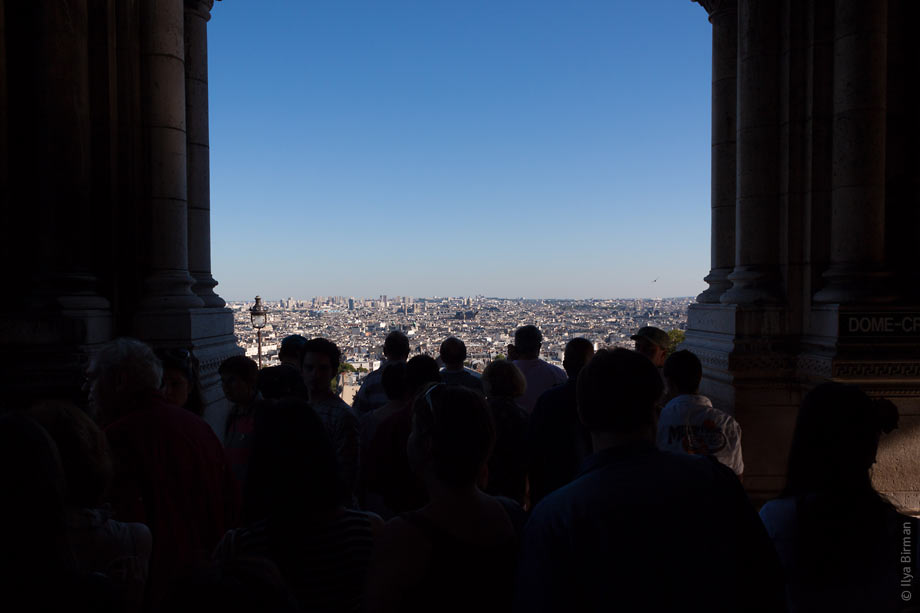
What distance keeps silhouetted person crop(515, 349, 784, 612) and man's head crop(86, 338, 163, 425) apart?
2.04 meters

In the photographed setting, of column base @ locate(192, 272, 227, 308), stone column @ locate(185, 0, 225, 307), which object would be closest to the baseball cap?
column base @ locate(192, 272, 227, 308)

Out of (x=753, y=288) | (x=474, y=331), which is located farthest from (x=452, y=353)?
(x=474, y=331)

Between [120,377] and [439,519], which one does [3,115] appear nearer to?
[120,377]

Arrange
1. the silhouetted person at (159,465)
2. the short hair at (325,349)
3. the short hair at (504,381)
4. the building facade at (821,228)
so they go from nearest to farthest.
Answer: the silhouetted person at (159,465)
the short hair at (504,381)
the short hair at (325,349)
the building facade at (821,228)

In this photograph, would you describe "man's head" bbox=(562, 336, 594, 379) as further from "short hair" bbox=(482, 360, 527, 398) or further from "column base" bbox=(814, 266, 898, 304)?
"column base" bbox=(814, 266, 898, 304)

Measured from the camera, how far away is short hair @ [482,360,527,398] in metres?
3.98

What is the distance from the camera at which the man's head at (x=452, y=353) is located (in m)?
5.48

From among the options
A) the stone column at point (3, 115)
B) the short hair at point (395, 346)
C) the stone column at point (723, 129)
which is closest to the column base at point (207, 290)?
the stone column at point (3, 115)

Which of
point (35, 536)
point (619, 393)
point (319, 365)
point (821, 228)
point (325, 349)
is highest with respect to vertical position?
point (821, 228)

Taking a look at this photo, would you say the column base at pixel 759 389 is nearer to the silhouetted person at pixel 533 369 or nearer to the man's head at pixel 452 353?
the silhouetted person at pixel 533 369

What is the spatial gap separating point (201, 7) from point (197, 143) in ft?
5.82

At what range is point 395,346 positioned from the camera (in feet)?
18.5

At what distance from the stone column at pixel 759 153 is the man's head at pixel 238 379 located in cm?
496

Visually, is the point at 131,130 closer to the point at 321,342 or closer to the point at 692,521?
the point at 321,342
